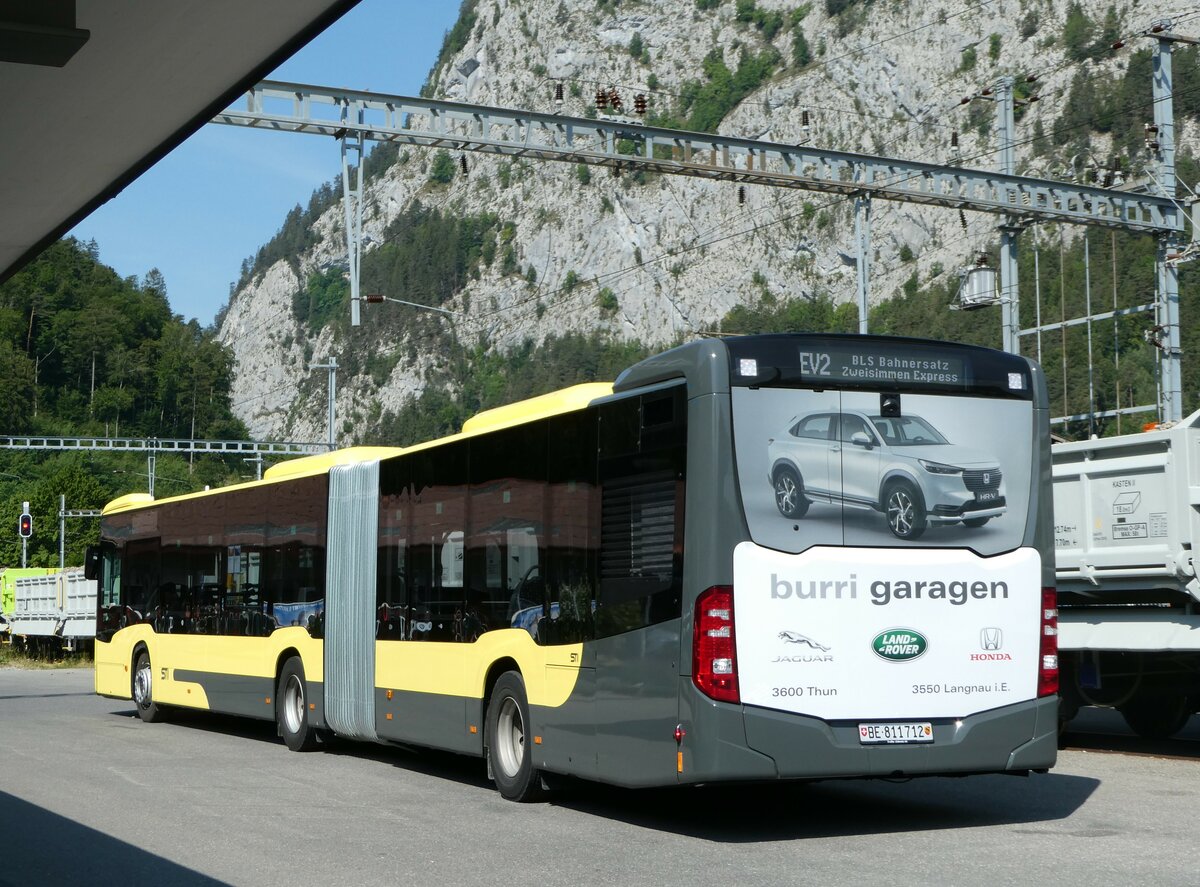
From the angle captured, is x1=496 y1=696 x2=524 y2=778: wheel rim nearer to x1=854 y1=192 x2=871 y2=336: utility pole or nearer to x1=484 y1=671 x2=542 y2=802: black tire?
x1=484 y1=671 x2=542 y2=802: black tire

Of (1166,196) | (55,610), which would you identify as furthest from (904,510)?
(55,610)

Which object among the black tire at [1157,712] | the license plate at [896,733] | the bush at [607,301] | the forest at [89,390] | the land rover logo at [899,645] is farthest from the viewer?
the bush at [607,301]

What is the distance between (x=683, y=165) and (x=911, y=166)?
16.3ft

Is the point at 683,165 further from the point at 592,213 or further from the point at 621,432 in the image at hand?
the point at 592,213

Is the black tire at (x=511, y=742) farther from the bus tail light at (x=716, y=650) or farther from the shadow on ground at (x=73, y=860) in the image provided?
the shadow on ground at (x=73, y=860)

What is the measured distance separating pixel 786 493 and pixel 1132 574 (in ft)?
18.3

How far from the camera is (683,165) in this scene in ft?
88.2

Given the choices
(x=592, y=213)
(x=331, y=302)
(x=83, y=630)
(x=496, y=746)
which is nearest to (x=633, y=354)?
(x=592, y=213)

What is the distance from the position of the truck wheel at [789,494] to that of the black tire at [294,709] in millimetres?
7844

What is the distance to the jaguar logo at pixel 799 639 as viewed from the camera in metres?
9.48

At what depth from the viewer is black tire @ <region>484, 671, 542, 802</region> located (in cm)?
1149

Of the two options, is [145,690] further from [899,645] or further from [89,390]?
[89,390]

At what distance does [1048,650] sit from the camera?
10.3 m

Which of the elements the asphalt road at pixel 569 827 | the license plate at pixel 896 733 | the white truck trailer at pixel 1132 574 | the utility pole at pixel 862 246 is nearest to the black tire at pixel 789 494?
the license plate at pixel 896 733
